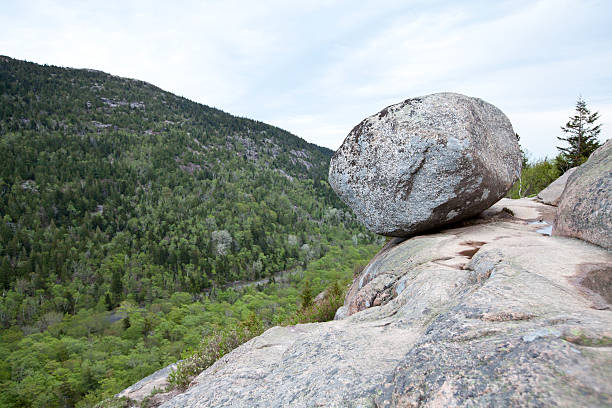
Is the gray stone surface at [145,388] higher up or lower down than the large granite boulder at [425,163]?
lower down

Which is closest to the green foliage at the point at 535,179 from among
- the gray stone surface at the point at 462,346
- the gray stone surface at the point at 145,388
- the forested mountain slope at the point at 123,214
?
the gray stone surface at the point at 462,346

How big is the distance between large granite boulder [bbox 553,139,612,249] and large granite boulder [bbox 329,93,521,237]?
2.51m

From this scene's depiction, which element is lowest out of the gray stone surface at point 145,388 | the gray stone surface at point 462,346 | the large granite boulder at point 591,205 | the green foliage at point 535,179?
the gray stone surface at point 145,388

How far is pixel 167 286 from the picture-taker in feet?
300

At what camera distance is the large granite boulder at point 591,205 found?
550 centimetres

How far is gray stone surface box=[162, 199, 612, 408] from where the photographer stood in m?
2.31

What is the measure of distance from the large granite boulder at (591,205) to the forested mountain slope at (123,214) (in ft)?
258

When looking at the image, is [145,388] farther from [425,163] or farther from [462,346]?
[425,163]

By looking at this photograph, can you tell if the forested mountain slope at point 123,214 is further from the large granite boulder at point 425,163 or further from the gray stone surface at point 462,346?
the gray stone surface at point 462,346

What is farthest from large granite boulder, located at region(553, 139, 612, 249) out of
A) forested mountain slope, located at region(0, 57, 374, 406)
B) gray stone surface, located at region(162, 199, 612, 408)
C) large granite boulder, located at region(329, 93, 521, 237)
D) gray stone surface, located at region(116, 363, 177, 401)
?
forested mountain slope, located at region(0, 57, 374, 406)

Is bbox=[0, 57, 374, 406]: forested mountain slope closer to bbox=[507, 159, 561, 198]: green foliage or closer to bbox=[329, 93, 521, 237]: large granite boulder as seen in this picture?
bbox=[329, 93, 521, 237]: large granite boulder

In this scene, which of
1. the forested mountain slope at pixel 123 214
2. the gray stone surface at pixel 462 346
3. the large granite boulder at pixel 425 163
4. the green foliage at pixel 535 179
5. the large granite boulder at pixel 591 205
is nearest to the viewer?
the gray stone surface at pixel 462 346

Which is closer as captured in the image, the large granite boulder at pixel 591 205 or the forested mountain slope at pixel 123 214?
the large granite boulder at pixel 591 205

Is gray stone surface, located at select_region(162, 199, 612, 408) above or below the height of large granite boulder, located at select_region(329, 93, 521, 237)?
below
